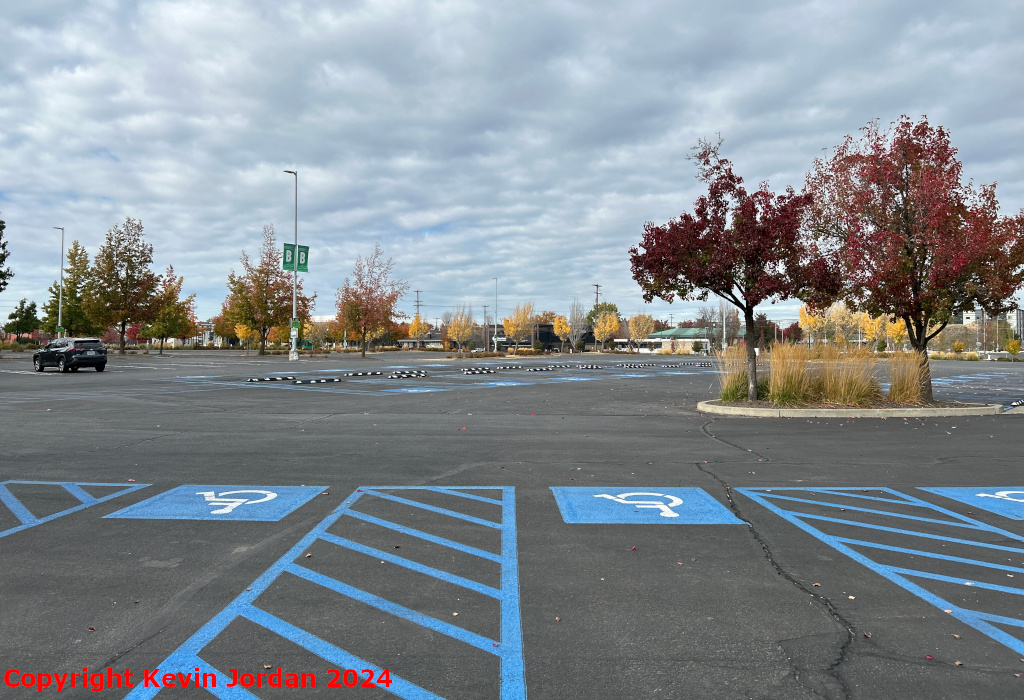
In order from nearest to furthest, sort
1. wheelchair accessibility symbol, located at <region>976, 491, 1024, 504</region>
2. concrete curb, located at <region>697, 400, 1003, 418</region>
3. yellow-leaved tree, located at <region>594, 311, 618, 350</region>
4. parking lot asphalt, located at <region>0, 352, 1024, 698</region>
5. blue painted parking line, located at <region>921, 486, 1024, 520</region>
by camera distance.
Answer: parking lot asphalt, located at <region>0, 352, 1024, 698</region>, blue painted parking line, located at <region>921, 486, 1024, 520</region>, wheelchair accessibility symbol, located at <region>976, 491, 1024, 504</region>, concrete curb, located at <region>697, 400, 1003, 418</region>, yellow-leaved tree, located at <region>594, 311, 618, 350</region>

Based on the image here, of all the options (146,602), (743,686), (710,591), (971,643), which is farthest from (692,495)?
(146,602)

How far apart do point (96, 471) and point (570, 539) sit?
6.05 metres

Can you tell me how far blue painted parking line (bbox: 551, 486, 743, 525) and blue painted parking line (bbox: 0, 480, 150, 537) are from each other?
181 inches

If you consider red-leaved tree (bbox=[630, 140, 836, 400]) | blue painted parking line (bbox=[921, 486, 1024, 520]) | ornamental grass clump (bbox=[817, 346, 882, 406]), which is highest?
red-leaved tree (bbox=[630, 140, 836, 400])

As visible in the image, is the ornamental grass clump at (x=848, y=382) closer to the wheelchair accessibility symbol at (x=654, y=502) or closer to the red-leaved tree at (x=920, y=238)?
the red-leaved tree at (x=920, y=238)

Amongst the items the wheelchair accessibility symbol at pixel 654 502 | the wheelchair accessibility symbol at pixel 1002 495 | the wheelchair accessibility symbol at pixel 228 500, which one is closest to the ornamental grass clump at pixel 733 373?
the wheelchair accessibility symbol at pixel 1002 495

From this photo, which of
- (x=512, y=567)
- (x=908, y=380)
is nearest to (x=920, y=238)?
(x=908, y=380)

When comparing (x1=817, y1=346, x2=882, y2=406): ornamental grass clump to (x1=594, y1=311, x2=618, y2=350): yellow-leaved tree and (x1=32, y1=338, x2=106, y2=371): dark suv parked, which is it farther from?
(x1=594, y1=311, x2=618, y2=350): yellow-leaved tree

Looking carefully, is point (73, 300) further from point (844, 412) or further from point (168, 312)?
point (844, 412)

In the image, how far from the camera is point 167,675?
3.08 m

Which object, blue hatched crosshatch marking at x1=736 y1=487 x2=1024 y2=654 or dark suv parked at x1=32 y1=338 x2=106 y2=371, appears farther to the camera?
dark suv parked at x1=32 y1=338 x2=106 y2=371

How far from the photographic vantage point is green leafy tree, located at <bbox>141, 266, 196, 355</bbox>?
5475 cm

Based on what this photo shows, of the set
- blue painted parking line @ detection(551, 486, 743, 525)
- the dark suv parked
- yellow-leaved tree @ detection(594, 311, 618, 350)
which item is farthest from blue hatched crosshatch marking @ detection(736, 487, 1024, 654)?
yellow-leaved tree @ detection(594, 311, 618, 350)

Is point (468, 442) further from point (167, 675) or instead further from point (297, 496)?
point (167, 675)
